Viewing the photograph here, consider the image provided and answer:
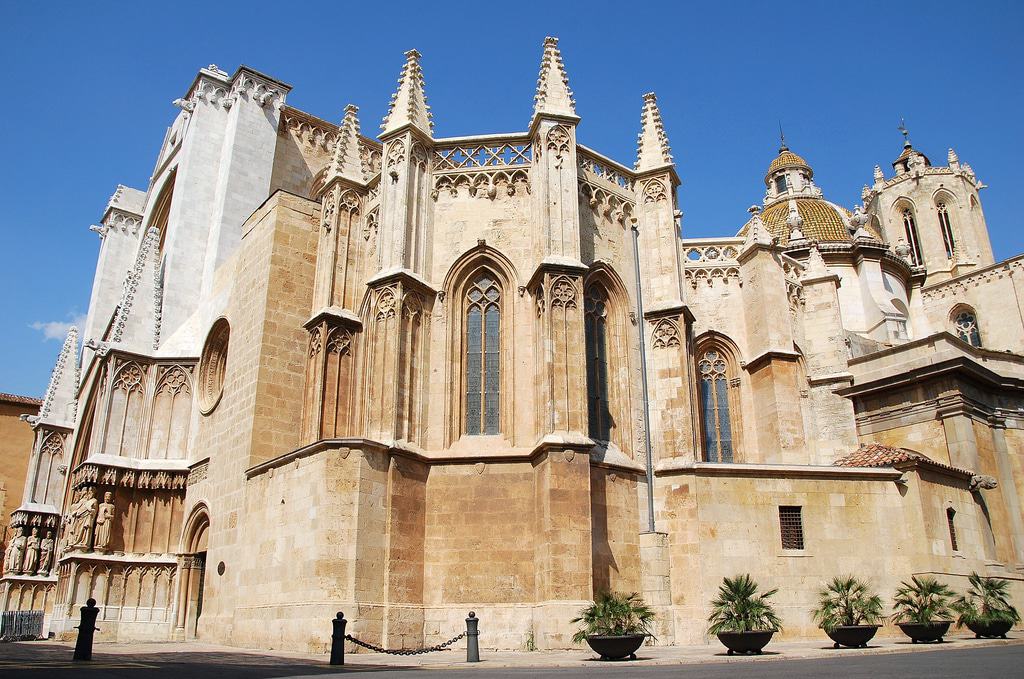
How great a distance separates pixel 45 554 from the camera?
30125mm

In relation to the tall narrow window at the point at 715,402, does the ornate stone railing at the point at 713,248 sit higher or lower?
higher

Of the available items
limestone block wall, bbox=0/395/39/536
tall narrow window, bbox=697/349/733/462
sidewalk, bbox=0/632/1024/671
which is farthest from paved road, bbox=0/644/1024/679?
limestone block wall, bbox=0/395/39/536

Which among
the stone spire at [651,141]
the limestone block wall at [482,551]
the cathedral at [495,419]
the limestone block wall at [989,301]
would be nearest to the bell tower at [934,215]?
the limestone block wall at [989,301]

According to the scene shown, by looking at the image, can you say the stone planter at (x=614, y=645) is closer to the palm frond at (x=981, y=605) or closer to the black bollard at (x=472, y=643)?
the black bollard at (x=472, y=643)

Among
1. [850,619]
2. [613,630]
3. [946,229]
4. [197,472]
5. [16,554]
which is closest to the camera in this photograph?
[613,630]

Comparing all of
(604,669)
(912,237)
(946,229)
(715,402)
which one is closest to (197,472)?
(715,402)

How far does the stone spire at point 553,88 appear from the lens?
1881 cm

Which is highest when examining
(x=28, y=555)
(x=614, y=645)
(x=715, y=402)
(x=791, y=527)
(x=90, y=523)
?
(x=715, y=402)

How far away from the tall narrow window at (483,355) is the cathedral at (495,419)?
65 mm

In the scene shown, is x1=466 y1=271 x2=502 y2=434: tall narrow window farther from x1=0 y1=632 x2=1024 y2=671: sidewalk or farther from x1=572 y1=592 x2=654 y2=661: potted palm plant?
x1=572 y1=592 x2=654 y2=661: potted palm plant

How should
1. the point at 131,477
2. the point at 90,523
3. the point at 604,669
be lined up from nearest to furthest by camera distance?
the point at 604,669
the point at 90,523
the point at 131,477

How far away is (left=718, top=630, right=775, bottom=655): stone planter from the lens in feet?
42.4

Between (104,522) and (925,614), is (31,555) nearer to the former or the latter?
(104,522)

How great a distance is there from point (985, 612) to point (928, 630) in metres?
2.57
